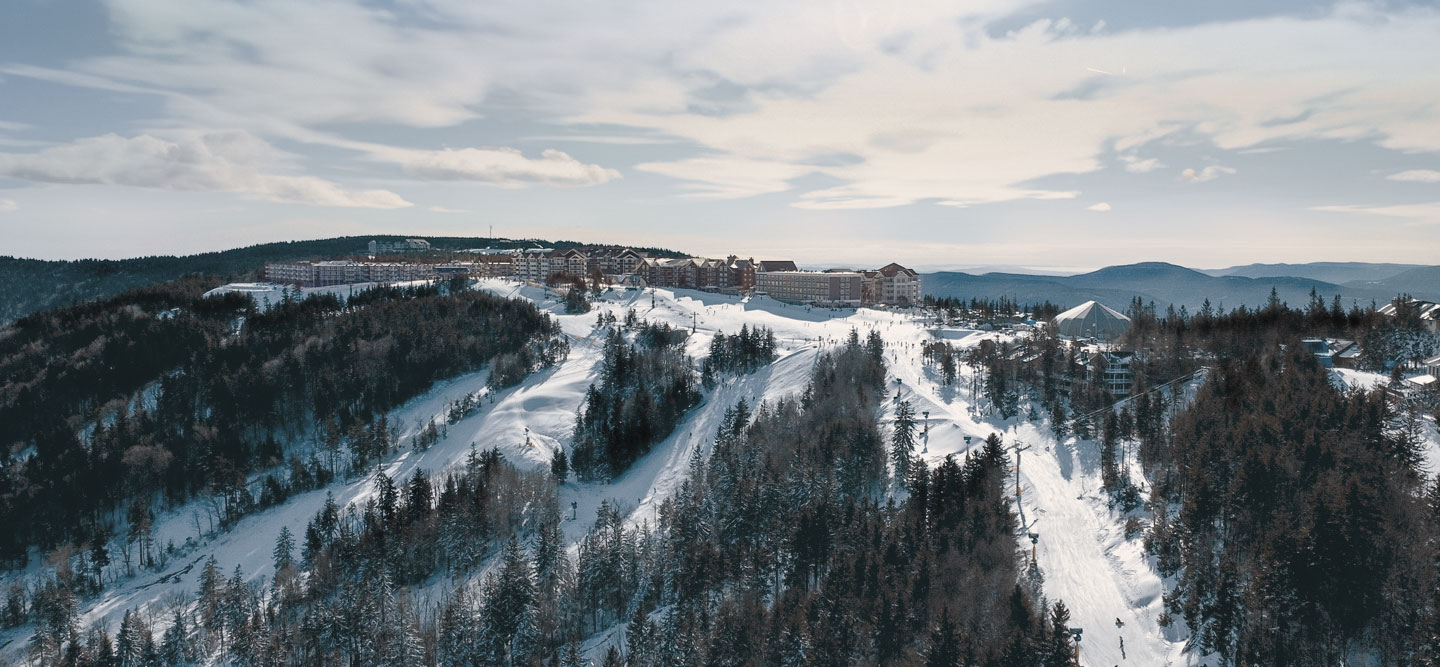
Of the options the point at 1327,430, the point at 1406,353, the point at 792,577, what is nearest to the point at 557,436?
the point at 792,577

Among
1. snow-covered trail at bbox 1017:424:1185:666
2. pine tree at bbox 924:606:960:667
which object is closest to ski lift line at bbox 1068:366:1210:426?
snow-covered trail at bbox 1017:424:1185:666

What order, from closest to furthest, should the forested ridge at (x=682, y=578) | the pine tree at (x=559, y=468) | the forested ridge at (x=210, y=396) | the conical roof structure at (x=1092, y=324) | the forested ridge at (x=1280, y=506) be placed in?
the forested ridge at (x=1280, y=506), the forested ridge at (x=682, y=578), the pine tree at (x=559, y=468), the forested ridge at (x=210, y=396), the conical roof structure at (x=1092, y=324)

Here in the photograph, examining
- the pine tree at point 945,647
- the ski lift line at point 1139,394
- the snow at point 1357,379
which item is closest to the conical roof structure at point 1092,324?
the ski lift line at point 1139,394

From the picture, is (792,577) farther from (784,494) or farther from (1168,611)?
(1168,611)

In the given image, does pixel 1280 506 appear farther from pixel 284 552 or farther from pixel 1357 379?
pixel 284 552

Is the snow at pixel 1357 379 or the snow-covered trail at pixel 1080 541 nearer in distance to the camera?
the snow-covered trail at pixel 1080 541

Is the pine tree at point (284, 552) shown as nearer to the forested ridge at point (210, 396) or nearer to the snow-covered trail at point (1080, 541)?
the forested ridge at point (210, 396)
